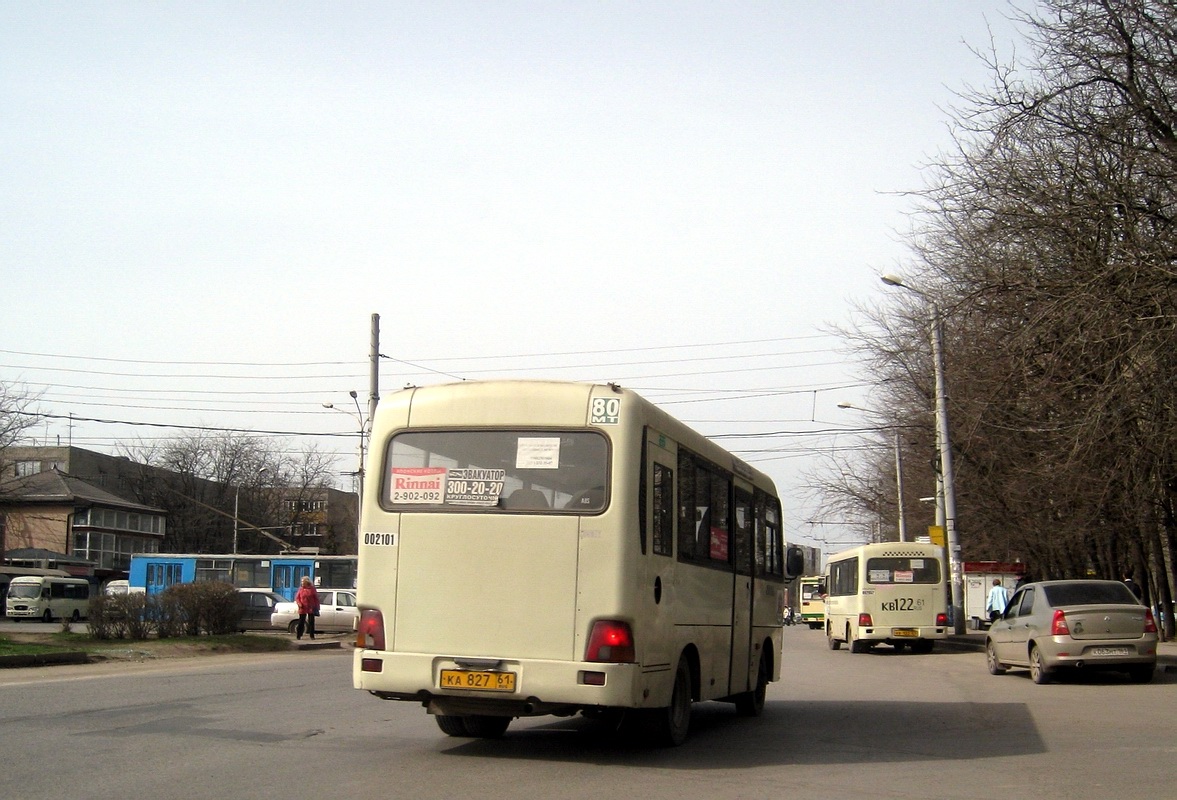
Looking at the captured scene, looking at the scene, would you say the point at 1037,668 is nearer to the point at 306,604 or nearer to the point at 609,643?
the point at 609,643

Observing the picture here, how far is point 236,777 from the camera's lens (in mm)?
8398

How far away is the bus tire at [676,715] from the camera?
1011cm

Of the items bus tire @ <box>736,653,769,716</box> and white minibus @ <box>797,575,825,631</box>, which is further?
white minibus @ <box>797,575,825,631</box>

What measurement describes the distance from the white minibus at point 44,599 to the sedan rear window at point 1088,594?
1821 inches

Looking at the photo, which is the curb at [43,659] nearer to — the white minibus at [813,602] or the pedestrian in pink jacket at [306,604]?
the pedestrian in pink jacket at [306,604]

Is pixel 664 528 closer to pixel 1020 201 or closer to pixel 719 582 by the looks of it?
pixel 719 582

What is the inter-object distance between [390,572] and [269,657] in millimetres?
17660

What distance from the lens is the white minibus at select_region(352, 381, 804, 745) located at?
356 inches

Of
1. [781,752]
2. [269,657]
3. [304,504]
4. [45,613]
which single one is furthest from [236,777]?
[304,504]

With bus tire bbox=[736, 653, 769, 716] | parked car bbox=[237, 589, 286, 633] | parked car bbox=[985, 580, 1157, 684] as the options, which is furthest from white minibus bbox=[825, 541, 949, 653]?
parked car bbox=[237, 589, 286, 633]

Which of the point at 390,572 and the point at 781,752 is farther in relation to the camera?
the point at 781,752

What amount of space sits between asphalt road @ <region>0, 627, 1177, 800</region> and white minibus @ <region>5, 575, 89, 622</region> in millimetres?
41947

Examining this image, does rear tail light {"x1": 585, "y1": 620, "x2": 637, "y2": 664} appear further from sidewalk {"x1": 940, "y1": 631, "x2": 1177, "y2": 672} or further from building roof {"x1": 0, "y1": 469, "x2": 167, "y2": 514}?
building roof {"x1": 0, "y1": 469, "x2": 167, "y2": 514}

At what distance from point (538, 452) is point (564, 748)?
2.80m
